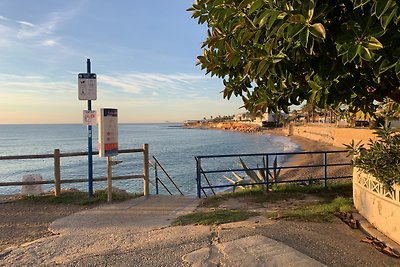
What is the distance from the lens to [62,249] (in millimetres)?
4922

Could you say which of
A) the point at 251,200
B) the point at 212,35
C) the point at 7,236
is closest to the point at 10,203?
the point at 7,236

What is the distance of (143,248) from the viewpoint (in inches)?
185

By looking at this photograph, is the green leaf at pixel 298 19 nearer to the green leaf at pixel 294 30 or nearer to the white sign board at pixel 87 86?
the green leaf at pixel 294 30

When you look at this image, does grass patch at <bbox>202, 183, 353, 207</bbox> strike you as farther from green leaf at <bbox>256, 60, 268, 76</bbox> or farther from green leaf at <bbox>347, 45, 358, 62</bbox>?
green leaf at <bbox>347, 45, 358, 62</bbox>

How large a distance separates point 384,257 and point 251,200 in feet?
11.9

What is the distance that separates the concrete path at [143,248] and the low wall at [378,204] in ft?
5.71

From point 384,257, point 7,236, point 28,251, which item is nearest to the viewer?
point 384,257

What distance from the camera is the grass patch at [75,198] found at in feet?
26.5

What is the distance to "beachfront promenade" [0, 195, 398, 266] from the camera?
419 centimetres

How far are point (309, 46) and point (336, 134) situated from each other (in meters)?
49.8

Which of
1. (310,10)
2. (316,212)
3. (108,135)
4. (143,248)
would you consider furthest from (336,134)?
(310,10)

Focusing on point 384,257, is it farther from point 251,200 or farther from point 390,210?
point 251,200

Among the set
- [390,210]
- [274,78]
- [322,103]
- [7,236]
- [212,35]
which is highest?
[212,35]

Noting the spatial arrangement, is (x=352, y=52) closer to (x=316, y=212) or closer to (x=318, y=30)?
(x=318, y=30)
